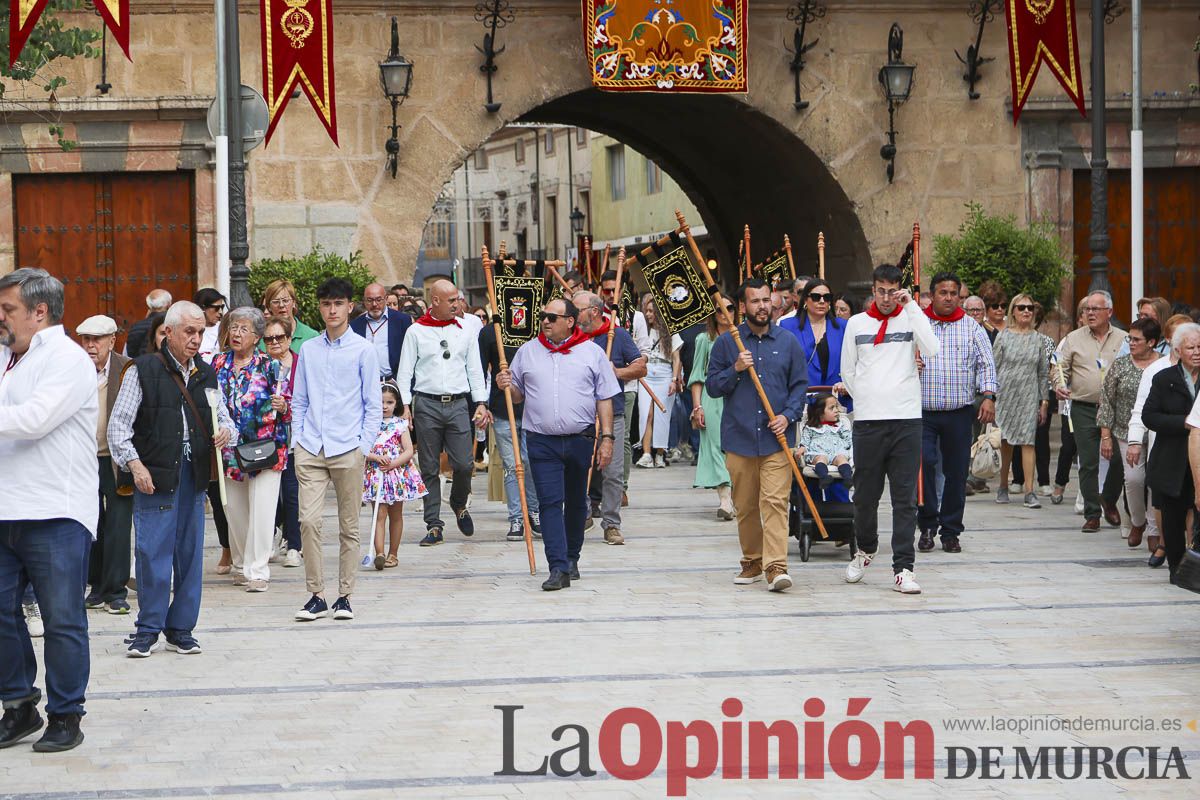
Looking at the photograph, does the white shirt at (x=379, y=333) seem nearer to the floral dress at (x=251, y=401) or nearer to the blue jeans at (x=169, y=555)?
the floral dress at (x=251, y=401)

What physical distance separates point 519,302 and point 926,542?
3.51m

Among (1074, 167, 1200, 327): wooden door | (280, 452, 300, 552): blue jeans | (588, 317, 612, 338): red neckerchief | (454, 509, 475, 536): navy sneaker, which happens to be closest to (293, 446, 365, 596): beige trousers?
(280, 452, 300, 552): blue jeans

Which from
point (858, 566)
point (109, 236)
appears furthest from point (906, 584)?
point (109, 236)

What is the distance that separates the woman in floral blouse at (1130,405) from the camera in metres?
12.3

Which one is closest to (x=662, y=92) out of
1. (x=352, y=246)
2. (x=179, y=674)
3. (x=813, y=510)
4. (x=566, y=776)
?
(x=352, y=246)

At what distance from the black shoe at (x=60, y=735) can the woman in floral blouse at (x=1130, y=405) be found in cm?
771

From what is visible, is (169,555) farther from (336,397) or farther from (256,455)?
(256,455)

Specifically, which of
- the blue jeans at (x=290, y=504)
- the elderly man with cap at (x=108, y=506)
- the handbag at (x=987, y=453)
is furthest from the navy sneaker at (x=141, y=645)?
the handbag at (x=987, y=453)

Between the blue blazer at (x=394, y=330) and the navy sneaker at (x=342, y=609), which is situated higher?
the blue blazer at (x=394, y=330)

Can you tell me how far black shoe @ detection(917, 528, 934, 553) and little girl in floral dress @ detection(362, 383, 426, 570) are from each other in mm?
3559

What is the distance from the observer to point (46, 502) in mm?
6953

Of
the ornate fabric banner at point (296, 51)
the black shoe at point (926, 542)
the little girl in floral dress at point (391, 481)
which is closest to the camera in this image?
the little girl in floral dress at point (391, 481)

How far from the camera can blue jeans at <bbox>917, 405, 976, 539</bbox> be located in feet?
40.6

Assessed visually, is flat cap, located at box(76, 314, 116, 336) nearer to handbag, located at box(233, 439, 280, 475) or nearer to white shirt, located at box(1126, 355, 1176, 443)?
handbag, located at box(233, 439, 280, 475)
